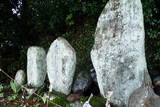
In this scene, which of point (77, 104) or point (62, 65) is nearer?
point (77, 104)

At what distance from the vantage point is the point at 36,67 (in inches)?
164

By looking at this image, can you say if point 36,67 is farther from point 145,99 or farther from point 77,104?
point 145,99

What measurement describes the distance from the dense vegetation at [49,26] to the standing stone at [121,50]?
1.59 meters

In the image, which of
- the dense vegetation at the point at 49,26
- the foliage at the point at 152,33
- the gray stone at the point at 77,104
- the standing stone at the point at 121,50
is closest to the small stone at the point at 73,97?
the gray stone at the point at 77,104

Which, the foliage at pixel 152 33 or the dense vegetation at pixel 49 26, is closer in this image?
the foliage at pixel 152 33

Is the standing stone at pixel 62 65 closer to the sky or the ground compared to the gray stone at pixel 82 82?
closer to the sky

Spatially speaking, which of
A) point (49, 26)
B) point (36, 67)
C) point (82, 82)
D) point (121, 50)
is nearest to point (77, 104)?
point (82, 82)

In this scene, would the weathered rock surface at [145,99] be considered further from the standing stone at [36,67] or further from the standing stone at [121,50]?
the standing stone at [36,67]

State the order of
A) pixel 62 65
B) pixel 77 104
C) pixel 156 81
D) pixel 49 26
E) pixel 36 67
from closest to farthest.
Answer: pixel 77 104, pixel 62 65, pixel 156 81, pixel 36 67, pixel 49 26

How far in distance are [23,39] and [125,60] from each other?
4621mm

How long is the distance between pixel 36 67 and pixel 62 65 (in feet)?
2.30

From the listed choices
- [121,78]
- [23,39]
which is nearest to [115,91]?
[121,78]

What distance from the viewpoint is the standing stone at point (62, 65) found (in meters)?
3.59

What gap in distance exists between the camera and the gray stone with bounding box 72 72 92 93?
12.5 ft
